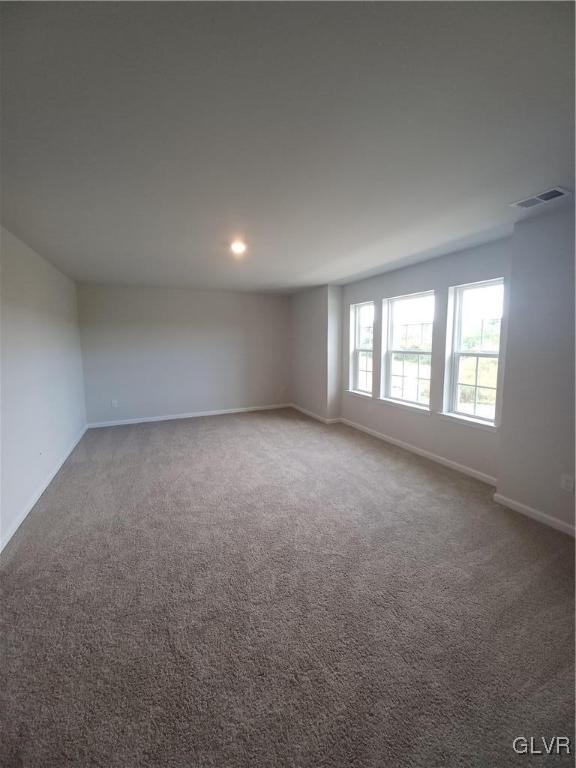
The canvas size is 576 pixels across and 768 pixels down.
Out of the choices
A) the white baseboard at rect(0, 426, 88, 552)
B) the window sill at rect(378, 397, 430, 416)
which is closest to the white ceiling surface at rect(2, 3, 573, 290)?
the window sill at rect(378, 397, 430, 416)

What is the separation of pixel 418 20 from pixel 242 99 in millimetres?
648

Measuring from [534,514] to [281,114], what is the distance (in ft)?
10.6

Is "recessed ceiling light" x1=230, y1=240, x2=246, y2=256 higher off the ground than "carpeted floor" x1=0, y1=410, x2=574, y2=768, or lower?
higher

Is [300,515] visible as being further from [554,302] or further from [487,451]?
[554,302]

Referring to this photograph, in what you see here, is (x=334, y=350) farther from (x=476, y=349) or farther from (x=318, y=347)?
(x=476, y=349)

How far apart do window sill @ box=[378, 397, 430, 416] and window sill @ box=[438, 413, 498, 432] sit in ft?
0.76

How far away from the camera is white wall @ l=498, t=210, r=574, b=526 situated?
235 cm

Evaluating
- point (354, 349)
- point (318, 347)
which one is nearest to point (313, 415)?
point (318, 347)

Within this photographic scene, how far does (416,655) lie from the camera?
147 cm

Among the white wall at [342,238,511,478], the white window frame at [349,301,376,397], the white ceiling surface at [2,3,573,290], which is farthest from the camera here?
the white window frame at [349,301,376,397]

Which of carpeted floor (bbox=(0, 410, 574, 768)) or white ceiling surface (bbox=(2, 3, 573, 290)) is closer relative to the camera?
white ceiling surface (bbox=(2, 3, 573, 290))

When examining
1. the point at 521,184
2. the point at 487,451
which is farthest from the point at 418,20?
the point at 487,451

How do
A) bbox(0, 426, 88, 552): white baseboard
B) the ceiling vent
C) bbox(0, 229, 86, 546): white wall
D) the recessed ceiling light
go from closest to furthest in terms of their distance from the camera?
the ceiling vent, bbox(0, 426, 88, 552): white baseboard, bbox(0, 229, 86, 546): white wall, the recessed ceiling light
